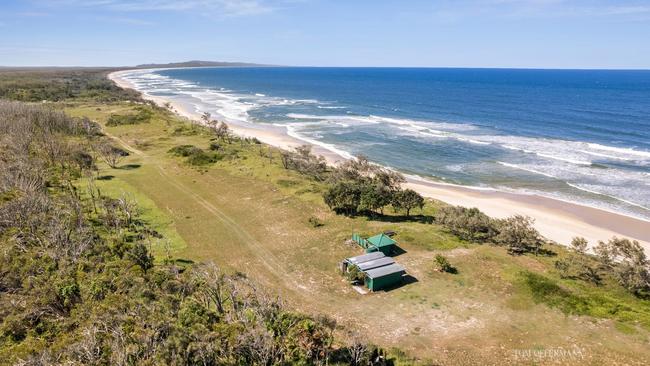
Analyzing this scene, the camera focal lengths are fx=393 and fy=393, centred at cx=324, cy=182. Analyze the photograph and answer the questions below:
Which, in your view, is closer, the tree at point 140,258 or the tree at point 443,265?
the tree at point 140,258

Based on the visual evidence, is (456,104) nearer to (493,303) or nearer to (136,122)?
(136,122)

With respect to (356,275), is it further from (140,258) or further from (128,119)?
(128,119)

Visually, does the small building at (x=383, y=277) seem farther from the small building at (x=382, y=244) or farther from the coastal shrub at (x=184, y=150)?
the coastal shrub at (x=184, y=150)

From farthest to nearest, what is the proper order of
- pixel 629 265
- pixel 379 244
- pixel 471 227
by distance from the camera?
pixel 471 227, pixel 379 244, pixel 629 265

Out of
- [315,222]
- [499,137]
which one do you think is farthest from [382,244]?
[499,137]

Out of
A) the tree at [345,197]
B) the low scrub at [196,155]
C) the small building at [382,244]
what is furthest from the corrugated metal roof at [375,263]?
the low scrub at [196,155]

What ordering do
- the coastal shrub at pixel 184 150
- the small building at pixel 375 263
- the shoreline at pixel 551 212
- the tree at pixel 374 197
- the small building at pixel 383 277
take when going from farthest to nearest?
1. the coastal shrub at pixel 184 150
2. the shoreline at pixel 551 212
3. the tree at pixel 374 197
4. the small building at pixel 375 263
5. the small building at pixel 383 277
